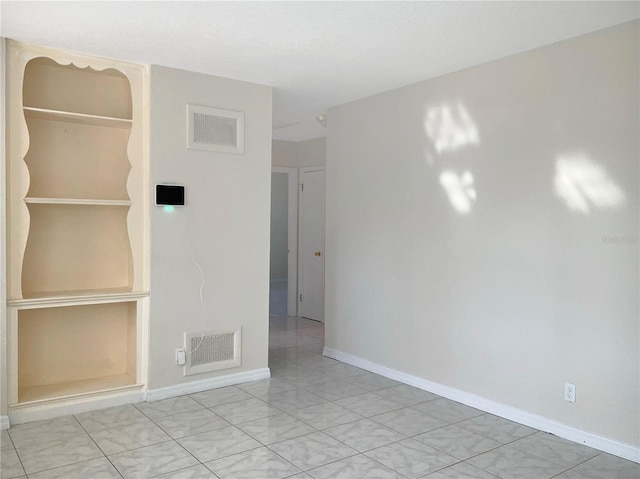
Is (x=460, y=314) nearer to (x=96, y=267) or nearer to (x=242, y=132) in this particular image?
(x=242, y=132)

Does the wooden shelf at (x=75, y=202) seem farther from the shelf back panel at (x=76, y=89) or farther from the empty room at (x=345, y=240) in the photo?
A: the shelf back panel at (x=76, y=89)

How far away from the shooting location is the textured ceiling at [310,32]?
2.76m

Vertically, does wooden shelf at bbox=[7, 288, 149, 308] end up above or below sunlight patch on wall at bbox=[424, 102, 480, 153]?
below

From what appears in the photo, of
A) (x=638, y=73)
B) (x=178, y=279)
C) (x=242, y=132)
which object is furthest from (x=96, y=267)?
(x=638, y=73)

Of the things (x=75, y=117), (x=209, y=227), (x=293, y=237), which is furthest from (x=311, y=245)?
(x=75, y=117)

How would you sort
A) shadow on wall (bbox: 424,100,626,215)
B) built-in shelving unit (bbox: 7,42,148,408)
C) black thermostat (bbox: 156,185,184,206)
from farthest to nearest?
black thermostat (bbox: 156,185,184,206) < built-in shelving unit (bbox: 7,42,148,408) < shadow on wall (bbox: 424,100,626,215)

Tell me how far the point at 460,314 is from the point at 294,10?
2.43 metres

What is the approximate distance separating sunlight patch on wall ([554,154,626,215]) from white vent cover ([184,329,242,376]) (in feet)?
8.68

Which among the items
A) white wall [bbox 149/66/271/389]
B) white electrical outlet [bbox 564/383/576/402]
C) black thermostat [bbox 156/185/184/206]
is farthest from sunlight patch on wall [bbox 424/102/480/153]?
black thermostat [bbox 156/185/184/206]

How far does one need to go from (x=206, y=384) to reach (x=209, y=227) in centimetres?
124

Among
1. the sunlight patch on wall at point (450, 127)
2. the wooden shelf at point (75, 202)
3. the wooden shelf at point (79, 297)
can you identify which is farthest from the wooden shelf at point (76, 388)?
the sunlight patch on wall at point (450, 127)

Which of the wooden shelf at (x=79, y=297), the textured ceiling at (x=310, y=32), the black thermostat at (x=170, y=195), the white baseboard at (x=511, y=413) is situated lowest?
the white baseboard at (x=511, y=413)

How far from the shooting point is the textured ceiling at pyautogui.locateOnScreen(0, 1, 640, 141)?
2.76 meters

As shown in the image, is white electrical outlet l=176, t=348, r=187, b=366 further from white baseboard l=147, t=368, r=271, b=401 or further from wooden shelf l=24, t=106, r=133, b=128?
wooden shelf l=24, t=106, r=133, b=128
